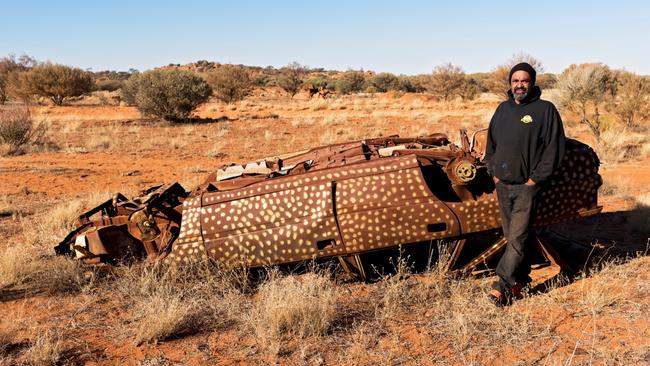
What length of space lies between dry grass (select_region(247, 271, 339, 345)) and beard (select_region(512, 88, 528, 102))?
220cm

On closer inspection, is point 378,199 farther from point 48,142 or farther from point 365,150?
point 48,142

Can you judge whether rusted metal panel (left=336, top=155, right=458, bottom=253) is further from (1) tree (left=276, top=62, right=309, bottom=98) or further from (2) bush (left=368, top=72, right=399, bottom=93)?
(2) bush (left=368, top=72, right=399, bottom=93)

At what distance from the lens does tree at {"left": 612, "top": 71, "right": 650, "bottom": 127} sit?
17.7 metres

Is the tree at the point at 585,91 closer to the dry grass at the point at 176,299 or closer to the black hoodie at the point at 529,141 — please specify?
the black hoodie at the point at 529,141

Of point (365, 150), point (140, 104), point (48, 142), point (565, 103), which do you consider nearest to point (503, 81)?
point (565, 103)

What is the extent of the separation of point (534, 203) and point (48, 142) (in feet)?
56.5

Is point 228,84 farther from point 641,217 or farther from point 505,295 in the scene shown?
point 505,295

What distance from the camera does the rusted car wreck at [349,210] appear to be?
14.1ft

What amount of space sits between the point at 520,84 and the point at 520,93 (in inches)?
2.9

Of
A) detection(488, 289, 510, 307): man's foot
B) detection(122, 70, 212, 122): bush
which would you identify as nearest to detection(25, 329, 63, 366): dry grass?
detection(488, 289, 510, 307): man's foot

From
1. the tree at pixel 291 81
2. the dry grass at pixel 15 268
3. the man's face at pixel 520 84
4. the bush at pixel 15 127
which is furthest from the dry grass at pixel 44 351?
the tree at pixel 291 81

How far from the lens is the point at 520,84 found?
3873mm

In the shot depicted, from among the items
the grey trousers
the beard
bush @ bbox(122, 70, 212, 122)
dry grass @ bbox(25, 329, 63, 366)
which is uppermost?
bush @ bbox(122, 70, 212, 122)

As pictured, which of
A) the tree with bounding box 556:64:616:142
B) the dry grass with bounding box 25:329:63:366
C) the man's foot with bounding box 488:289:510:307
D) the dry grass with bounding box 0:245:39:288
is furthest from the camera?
the tree with bounding box 556:64:616:142
